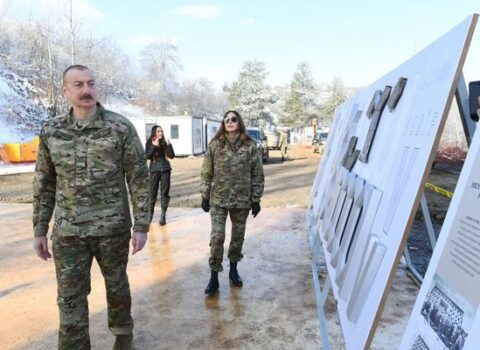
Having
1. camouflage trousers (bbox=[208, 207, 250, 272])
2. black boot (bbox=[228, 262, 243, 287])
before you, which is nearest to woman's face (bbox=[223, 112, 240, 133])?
→ camouflage trousers (bbox=[208, 207, 250, 272])

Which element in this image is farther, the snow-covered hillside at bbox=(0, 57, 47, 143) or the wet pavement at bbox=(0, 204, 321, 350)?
the snow-covered hillside at bbox=(0, 57, 47, 143)

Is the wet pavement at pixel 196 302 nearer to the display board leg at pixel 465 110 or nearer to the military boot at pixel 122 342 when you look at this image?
the military boot at pixel 122 342

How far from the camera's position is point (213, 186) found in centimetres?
449

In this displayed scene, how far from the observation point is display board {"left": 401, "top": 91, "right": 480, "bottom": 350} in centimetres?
118

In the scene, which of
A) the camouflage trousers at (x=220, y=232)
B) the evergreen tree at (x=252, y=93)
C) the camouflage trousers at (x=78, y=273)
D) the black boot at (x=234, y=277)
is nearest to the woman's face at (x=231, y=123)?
the camouflage trousers at (x=220, y=232)

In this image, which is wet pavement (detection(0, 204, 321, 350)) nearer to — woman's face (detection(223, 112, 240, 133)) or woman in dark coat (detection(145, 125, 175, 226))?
woman in dark coat (detection(145, 125, 175, 226))

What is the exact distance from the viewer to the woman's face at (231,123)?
4.42 metres

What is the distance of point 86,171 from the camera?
9.45 ft

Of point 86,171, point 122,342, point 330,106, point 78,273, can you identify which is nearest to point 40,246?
point 78,273

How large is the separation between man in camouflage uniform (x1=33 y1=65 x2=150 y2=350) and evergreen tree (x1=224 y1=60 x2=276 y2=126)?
6334 centimetres

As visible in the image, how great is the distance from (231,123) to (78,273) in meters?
2.17

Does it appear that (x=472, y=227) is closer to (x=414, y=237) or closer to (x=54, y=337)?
(x=54, y=337)

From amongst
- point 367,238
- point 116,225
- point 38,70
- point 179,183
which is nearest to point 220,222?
point 116,225

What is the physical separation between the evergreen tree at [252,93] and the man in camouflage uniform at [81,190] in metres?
63.3
